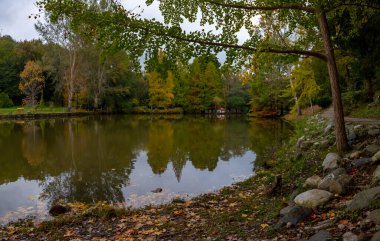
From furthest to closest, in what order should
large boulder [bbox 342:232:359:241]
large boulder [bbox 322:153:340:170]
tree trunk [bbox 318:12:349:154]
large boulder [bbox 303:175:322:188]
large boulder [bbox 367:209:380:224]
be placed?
tree trunk [bbox 318:12:349:154], large boulder [bbox 322:153:340:170], large boulder [bbox 303:175:322:188], large boulder [bbox 367:209:380:224], large boulder [bbox 342:232:359:241]

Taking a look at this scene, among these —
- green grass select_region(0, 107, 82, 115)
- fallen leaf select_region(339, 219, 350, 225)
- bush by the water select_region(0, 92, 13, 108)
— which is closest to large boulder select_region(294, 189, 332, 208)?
fallen leaf select_region(339, 219, 350, 225)

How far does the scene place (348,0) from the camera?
834cm

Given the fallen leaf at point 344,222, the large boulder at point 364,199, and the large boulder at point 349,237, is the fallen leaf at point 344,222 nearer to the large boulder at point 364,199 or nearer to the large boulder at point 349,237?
the large boulder at point 364,199

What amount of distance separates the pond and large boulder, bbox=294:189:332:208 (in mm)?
4902

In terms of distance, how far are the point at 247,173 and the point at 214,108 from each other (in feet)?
176

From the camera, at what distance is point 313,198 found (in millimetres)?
6348

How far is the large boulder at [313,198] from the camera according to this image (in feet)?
20.4

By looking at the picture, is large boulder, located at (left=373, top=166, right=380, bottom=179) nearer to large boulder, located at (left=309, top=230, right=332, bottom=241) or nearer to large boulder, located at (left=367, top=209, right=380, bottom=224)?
large boulder, located at (left=367, top=209, right=380, bottom=224)

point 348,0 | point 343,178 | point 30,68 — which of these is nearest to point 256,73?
point 348,0

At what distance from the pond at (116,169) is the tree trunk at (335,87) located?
4.37m

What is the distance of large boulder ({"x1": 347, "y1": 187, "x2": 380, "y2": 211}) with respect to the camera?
5.14 meters

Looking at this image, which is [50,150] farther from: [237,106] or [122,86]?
[237,106]

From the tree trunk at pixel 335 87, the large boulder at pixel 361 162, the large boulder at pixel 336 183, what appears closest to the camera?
the large boulder at pixel 336 183

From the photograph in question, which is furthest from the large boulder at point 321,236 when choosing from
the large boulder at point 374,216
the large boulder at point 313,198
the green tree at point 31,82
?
the green tree at point 31,82
